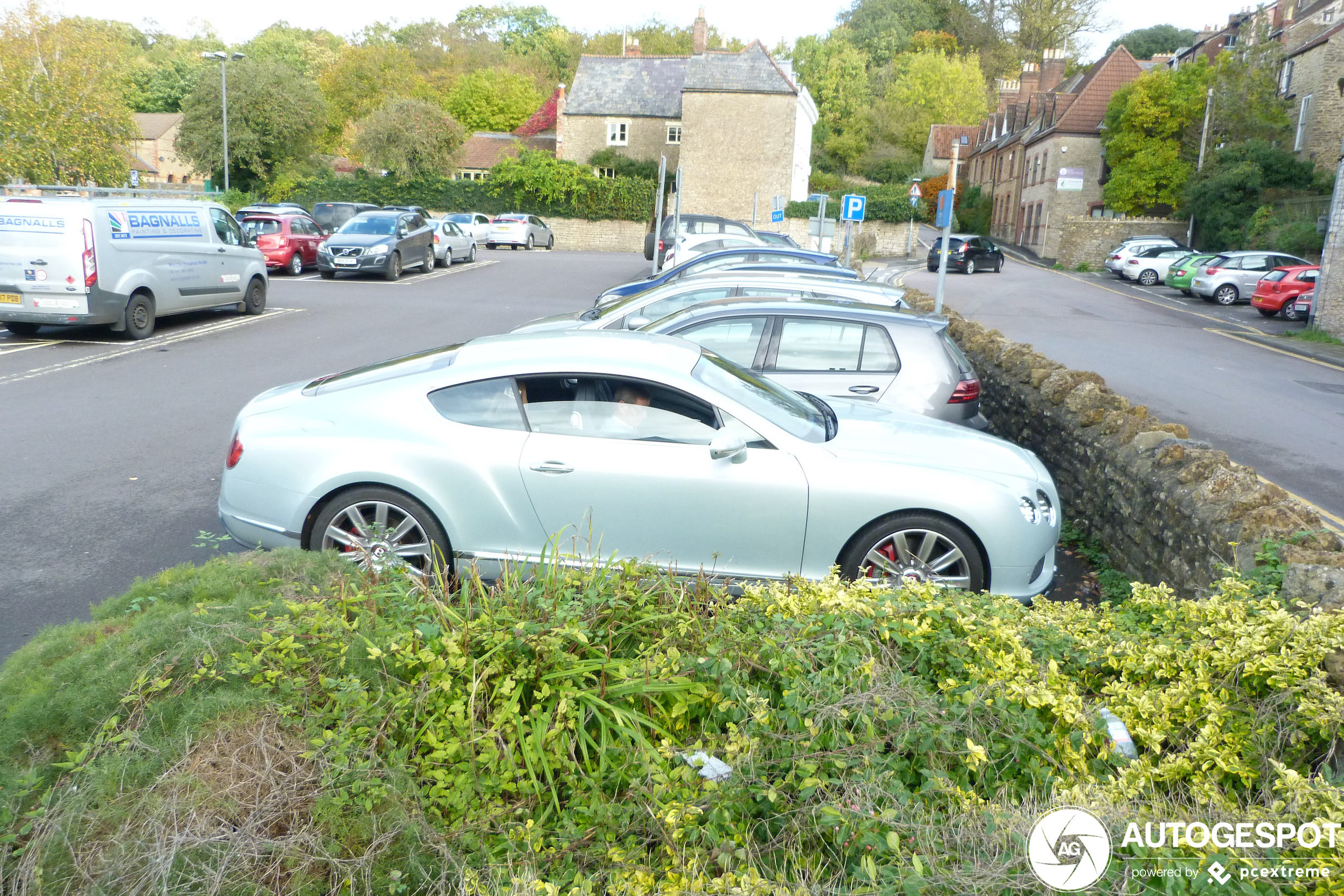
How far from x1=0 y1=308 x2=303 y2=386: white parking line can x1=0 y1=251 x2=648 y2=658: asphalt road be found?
0.14ft

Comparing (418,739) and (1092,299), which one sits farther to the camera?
(1092,299)

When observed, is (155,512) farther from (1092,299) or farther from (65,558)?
(1092,299)

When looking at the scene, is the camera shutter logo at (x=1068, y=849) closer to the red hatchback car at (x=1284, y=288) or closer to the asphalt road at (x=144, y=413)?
the asphalt road at (x=144, y=413)

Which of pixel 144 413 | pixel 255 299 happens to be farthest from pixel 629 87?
pixel 144 413

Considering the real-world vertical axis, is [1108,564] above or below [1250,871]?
below

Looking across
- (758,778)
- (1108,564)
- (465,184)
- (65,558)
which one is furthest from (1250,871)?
(465,184)

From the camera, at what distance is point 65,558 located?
605cm

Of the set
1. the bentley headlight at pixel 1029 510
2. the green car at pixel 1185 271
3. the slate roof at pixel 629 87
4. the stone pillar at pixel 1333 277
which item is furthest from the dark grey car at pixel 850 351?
the slate roof at pixel 629 87

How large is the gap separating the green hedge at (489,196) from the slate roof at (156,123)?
115 ft

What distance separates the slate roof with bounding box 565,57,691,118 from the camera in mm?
57781

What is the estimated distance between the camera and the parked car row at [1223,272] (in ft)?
83.1

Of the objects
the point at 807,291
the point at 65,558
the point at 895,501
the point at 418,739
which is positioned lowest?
the point at 65,558

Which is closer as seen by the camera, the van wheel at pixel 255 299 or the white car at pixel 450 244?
the van wheel at pixel 255 299

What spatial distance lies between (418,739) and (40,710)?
1174mm
